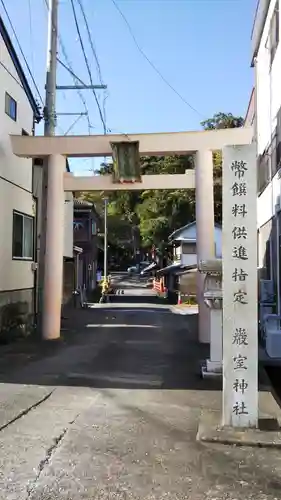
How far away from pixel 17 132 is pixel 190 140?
5.08 m

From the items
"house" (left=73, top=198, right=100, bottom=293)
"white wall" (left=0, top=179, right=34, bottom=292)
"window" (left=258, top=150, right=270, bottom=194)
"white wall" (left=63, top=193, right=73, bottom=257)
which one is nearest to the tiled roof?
"white wall" (left=0, top=179, right=34, bottom=292)

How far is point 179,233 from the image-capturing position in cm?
3981

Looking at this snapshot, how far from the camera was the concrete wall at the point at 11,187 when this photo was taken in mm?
13844

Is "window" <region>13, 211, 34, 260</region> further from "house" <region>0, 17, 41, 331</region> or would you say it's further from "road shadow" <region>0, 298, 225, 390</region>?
"road shadow" <region>0, 298, 225, 390</region>

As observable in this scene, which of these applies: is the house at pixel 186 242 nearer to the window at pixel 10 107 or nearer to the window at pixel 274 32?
the window at pixel 10 107

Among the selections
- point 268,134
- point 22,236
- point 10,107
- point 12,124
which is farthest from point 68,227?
point 268,134

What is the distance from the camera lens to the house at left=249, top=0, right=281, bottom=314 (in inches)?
509

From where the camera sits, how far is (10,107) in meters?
14.8

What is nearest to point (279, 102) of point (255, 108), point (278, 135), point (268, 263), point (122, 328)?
point (278, 135)

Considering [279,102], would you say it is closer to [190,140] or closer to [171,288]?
[190,140]

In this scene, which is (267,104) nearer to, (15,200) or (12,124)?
(12,124)

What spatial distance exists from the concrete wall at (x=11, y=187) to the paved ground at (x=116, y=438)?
3.97 m

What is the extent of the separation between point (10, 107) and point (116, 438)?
11.3 metres

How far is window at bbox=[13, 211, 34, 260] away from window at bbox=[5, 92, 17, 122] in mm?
2694
